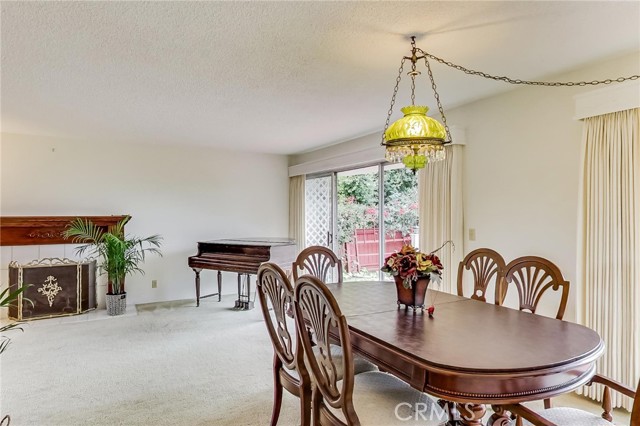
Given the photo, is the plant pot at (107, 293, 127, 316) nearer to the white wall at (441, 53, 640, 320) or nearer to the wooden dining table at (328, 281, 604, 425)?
the wooden dining table at (328, 281, 604, 425)

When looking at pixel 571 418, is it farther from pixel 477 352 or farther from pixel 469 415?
pixel 477 352

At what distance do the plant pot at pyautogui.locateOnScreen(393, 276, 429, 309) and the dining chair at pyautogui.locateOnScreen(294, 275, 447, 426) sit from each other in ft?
1.51

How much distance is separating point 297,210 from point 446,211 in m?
3.19

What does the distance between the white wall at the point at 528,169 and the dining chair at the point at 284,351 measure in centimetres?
186

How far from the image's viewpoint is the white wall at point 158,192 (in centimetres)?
498

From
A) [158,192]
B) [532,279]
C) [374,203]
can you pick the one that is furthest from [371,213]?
[158,192]

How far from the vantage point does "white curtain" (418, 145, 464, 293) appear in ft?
12.1

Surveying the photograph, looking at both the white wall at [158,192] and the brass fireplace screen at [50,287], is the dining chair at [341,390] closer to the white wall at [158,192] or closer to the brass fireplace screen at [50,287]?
the brass fireplace screen at [50,287]

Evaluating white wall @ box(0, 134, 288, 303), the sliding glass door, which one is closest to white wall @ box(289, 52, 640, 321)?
the sliding glass door

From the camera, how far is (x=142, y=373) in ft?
10.5

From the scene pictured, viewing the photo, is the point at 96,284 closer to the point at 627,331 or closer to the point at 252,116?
the point at 252,116

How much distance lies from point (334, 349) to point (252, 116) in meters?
2.62

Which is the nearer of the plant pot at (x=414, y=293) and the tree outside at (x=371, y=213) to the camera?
the plant pot at (x=414, y=293)

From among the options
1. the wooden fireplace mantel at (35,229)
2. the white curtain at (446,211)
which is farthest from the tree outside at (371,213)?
the wooden fireplace mantel at (35,229)
